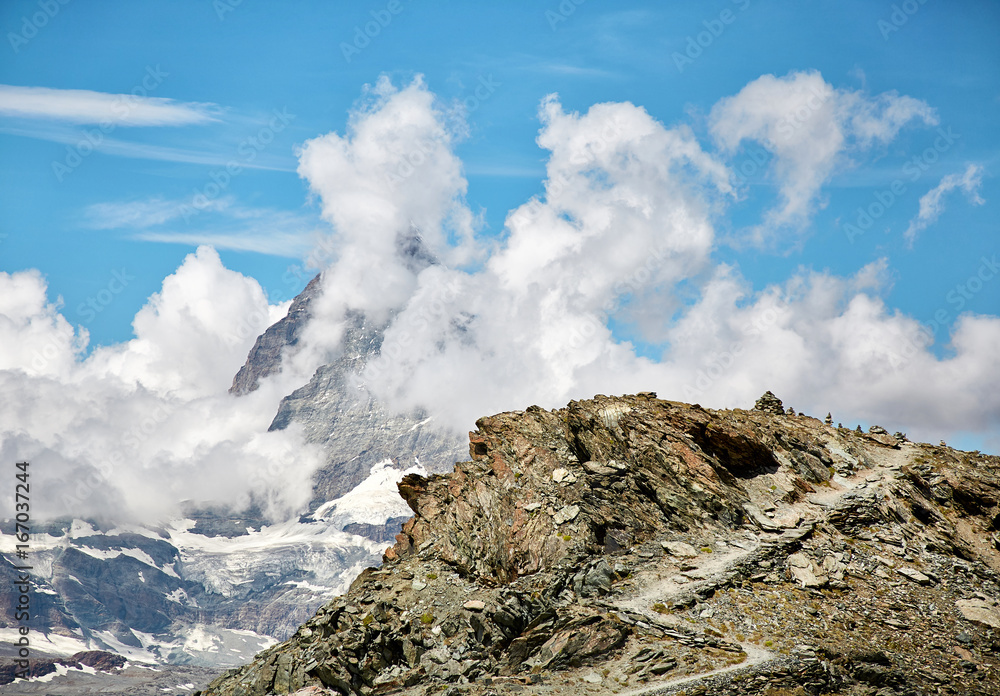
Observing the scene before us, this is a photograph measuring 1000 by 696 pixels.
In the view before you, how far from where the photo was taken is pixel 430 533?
175ft

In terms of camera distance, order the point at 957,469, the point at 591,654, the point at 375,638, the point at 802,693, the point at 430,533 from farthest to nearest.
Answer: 1. the point at 957,469
2. the point at 430,533
3. the point at 375,638
4. the point at 591,654
5. the point at 802,693

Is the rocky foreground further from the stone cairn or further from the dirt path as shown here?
the stone cairn

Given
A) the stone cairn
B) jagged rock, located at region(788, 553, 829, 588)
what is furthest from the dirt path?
the stone cairn

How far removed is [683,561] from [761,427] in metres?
21.6

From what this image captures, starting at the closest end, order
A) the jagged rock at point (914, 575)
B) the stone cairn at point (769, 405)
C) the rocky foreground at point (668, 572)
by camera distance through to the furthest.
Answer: the rocky foreground at point (668, 572), the jagged rock at point (914, 575), the stone cairn at point (769, 405)

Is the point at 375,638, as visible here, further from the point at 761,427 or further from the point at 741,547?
the point at 761,427

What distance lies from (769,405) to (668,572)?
35.8 metres

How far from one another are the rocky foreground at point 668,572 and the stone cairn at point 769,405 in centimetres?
960

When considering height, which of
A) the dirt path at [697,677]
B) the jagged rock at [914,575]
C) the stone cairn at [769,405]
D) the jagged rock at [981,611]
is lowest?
the dirt path at [697,677]

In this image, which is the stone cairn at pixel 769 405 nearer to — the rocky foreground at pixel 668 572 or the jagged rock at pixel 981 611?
the rocky foreground at pixel 668 572

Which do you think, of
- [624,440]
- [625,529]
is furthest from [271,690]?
[624,440]

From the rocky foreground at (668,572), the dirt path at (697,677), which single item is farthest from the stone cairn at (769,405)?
the dirt path at (697,677)

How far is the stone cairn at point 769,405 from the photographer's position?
72312 millimetres

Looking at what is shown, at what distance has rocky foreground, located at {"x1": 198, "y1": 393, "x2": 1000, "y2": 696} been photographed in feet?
117
